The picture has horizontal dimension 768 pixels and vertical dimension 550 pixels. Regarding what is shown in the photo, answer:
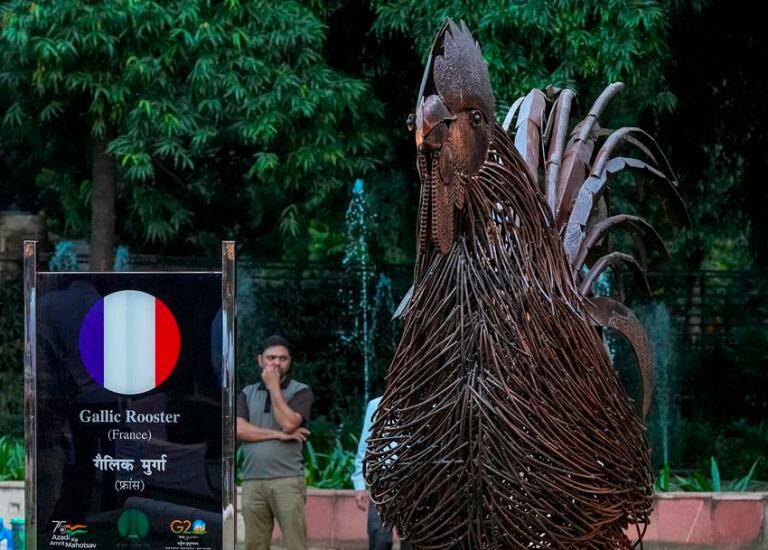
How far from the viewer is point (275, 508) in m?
8.68

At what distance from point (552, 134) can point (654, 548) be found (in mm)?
4746

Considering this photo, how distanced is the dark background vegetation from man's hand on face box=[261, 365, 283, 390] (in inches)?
99.5

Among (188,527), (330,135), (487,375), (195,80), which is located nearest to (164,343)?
(188,527)

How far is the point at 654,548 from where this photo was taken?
10.0 metres

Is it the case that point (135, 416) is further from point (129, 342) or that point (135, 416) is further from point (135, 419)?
point (129, 342)

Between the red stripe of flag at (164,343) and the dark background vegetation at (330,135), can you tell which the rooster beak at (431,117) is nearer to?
the red stripe of flag at (164,343)

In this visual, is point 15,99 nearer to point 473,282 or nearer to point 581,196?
point 581,196

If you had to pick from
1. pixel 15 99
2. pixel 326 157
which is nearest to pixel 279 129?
pixel 326 157

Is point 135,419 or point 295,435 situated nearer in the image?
point 135,419

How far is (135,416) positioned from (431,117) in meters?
2.14

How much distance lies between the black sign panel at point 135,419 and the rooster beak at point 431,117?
5.23 ft

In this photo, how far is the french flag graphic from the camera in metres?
5.91

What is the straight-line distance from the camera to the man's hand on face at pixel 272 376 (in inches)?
336

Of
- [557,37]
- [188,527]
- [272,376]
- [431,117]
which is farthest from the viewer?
[557,37]
